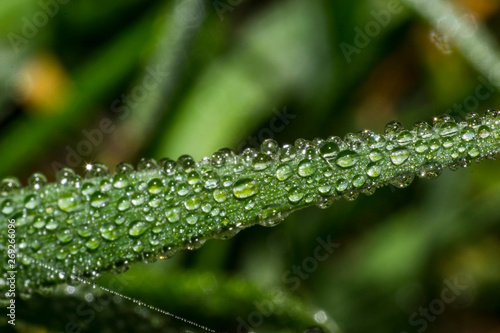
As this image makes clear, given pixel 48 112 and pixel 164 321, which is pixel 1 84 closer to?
pixel 48 112

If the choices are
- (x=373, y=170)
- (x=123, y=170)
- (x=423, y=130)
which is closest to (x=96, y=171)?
(x=123, y=170)

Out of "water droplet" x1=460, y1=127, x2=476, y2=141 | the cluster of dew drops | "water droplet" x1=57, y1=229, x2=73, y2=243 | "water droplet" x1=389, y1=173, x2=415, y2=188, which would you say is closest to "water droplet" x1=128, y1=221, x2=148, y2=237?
the cluster of dew drops

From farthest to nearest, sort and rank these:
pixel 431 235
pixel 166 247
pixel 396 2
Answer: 1. pixel 396 2
2. pixel 431 235
3. pixel 166 247

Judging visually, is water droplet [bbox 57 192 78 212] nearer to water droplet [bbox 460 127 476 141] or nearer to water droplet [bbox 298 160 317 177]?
water droplet [bbox 298 160 317 177]

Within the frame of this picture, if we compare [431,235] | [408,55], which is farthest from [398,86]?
[431,235]

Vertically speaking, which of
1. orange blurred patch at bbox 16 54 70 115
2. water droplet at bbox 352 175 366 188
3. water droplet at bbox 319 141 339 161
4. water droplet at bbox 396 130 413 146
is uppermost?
orange blurred patch at bbox 16 54 70 115

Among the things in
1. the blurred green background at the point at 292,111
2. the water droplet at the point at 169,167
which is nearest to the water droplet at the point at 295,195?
the water droplet at the point at 169,167
